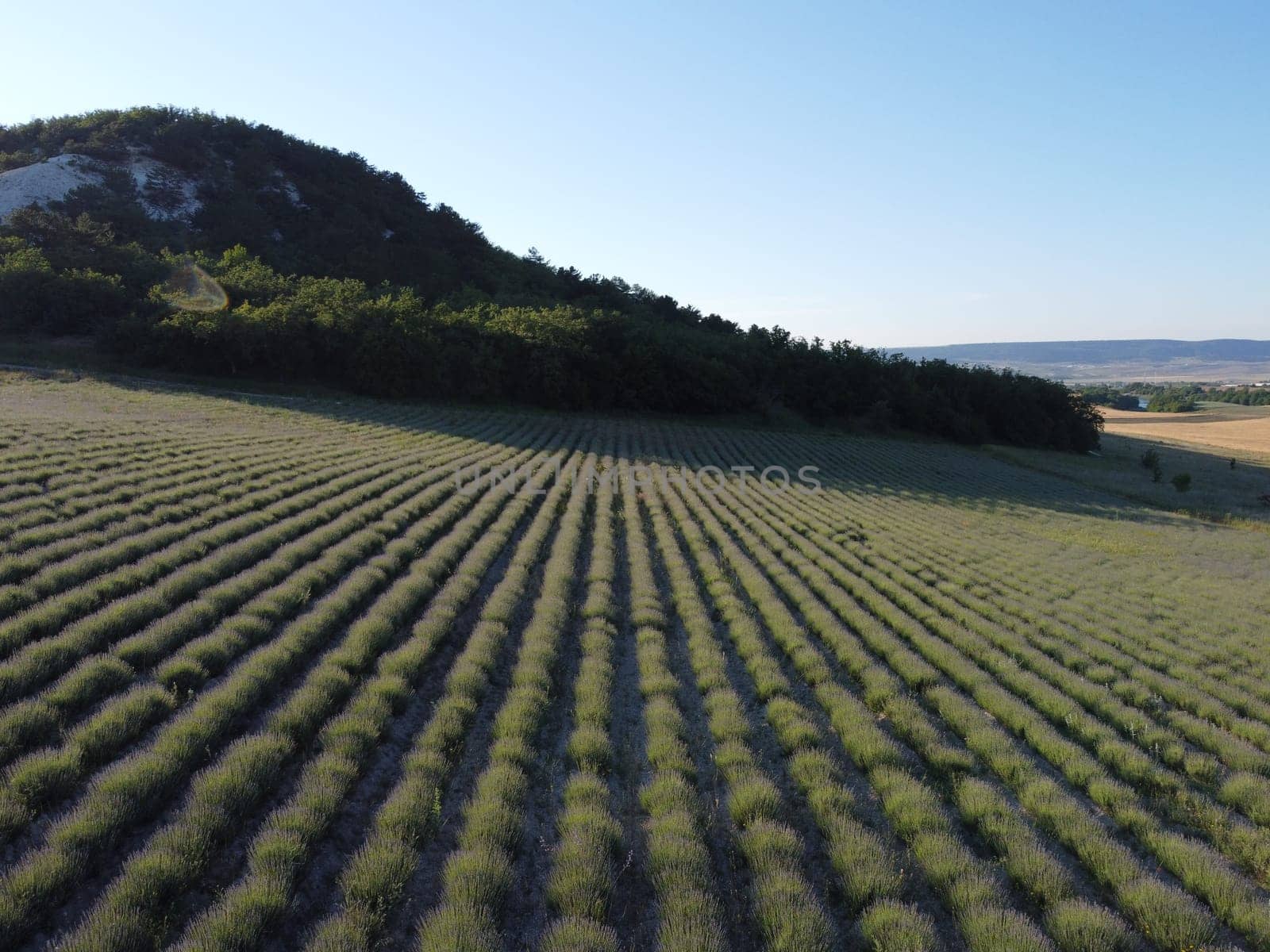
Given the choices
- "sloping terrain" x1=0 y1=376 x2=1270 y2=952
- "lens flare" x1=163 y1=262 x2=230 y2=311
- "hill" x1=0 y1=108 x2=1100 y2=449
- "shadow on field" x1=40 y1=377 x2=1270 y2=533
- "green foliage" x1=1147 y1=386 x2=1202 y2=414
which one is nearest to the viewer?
"sloping terrain" x1=0 y1=376 x2=1270 y2=952

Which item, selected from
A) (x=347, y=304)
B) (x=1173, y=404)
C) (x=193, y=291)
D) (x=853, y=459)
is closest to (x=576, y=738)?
(x=853, y=459)

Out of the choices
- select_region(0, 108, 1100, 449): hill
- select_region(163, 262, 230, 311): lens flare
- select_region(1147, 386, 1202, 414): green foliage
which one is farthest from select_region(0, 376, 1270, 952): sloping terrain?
select_region(1147, 386, 1202, 414): green foliage

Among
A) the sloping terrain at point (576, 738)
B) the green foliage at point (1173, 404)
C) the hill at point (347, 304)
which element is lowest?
the sloping terrain at point (576, 738)

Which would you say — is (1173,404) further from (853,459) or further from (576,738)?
(576,738)

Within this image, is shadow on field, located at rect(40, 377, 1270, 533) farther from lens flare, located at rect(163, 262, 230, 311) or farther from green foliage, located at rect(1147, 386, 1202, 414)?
green foliage, located at rect(1147, 386, 1202, 414)

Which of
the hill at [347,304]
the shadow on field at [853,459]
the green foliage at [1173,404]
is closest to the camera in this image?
the shadow on field at [853,459]

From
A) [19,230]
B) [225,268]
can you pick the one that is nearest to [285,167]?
[19,230]

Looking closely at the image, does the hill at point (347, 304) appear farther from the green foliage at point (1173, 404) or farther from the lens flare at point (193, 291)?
the green foliage at point (1173, 404)

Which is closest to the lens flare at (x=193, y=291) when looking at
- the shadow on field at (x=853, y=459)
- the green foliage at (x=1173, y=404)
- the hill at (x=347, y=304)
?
the hill at (x=347, y=304)

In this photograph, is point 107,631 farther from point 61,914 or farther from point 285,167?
point 285,167
